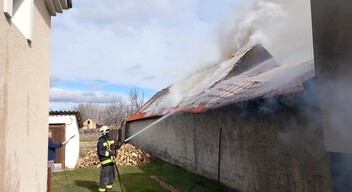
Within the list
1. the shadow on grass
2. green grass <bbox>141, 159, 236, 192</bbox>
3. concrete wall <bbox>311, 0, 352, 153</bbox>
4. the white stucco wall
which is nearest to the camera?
concrete wall <bbox>311, 0, 352, 153</bbox>

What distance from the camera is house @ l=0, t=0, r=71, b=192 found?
3002 mm

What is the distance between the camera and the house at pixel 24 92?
3002mm

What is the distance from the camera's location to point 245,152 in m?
7.74

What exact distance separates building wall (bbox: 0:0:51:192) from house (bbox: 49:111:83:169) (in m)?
9.73

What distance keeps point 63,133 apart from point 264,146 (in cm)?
1084

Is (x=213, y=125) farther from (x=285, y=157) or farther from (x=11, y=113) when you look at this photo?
(x=11, y=113)

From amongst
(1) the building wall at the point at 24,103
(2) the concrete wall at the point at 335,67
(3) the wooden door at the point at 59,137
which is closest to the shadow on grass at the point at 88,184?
(3) the wooden door at the point at 59,137

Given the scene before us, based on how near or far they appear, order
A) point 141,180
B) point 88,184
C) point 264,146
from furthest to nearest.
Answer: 1. point 141,180
2. point 88,184
3. point 264,146

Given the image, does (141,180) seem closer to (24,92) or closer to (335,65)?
(24,92)

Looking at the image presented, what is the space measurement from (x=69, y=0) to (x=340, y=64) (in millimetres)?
4678

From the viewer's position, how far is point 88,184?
11.1 metres

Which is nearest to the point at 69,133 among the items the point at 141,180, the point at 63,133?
the point at 63,133

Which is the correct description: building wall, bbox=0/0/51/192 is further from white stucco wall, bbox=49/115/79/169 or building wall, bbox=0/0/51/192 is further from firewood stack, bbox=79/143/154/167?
firewood stack, bbox=79/143/154/167

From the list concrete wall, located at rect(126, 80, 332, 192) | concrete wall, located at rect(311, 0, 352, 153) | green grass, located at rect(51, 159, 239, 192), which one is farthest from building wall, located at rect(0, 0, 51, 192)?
green grass, located at rect(51, 159, 239, 192)
